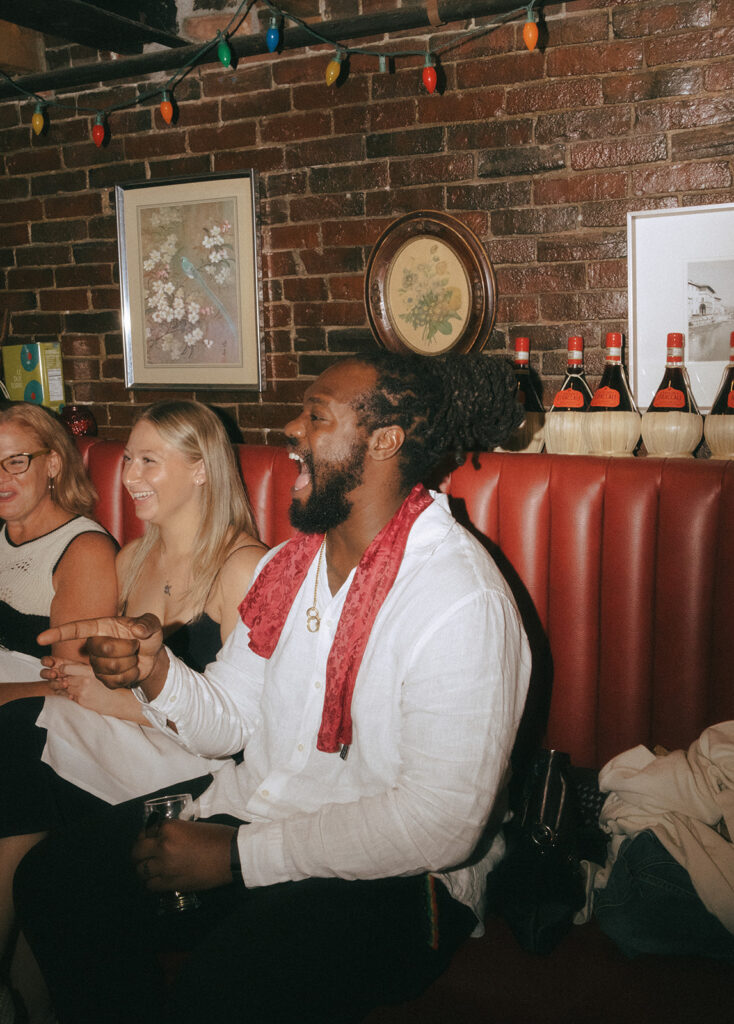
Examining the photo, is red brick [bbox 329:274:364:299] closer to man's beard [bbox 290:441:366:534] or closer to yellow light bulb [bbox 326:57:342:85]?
yellow light bulb [bbox 326:57:342:85]

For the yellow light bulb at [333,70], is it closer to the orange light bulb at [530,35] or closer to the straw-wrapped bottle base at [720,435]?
the orange light bulb at [530,35]

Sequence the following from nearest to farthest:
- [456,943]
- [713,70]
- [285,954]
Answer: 1. [285,954]
2. [456,943]
3. [713,70]

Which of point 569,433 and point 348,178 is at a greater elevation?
point 348,178

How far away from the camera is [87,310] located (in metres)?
3.48

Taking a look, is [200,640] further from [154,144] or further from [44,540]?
[154,144]

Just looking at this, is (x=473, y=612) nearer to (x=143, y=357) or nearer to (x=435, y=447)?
(x=435, y=447)

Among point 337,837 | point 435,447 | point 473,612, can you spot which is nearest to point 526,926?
point 337,837

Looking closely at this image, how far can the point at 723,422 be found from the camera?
214cm

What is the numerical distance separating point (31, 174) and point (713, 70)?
278cm

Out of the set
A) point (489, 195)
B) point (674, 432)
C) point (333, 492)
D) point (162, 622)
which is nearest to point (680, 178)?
point (489, 195)

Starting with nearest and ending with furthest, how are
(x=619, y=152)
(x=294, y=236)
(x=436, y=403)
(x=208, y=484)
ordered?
1. (x=436, y=403)
2. (x=208, y=484)
3. (x=619, y=152)
4. (x=294, y=236)

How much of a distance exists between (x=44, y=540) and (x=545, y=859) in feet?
5.35

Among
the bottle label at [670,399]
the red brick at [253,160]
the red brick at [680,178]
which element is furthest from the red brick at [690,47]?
the red brick at [253,160]

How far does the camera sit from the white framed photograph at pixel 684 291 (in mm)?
2381
